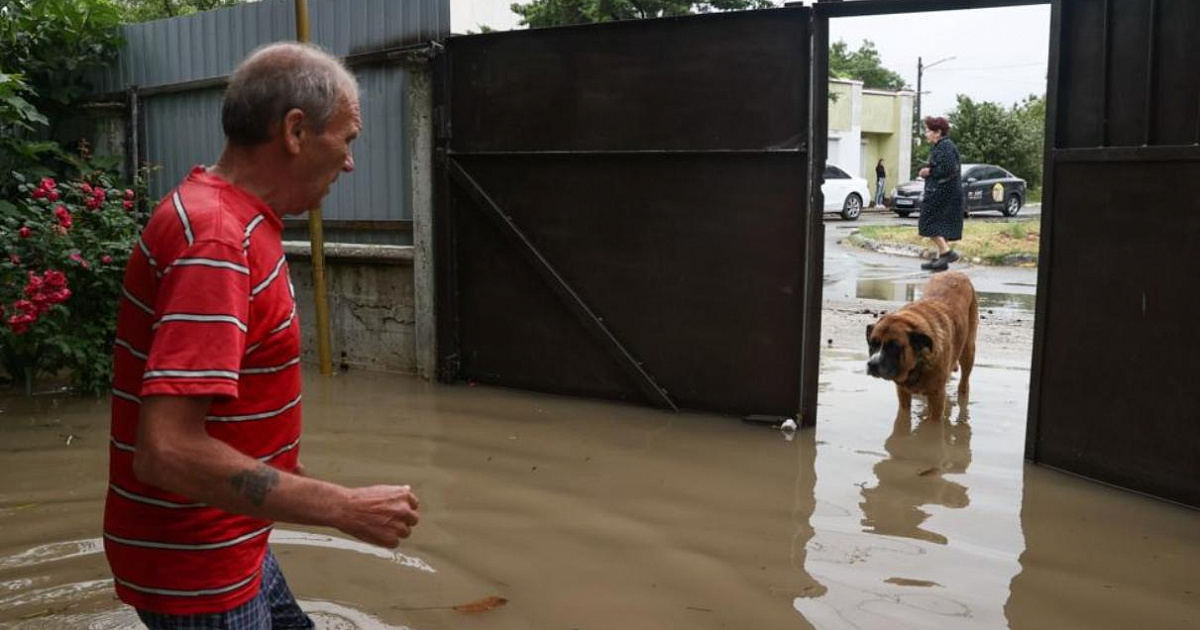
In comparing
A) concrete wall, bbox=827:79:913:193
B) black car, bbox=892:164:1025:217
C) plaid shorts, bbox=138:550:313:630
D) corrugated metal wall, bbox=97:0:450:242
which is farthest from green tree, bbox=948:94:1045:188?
plaid shorts, bbox=138:550:313:630

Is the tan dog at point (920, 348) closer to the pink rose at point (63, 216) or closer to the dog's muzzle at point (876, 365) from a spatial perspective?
the dog's muzzle at point (876, 365)

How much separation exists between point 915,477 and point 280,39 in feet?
22.1

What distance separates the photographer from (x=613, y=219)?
6.98 metres

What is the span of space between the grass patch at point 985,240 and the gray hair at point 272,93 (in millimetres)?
14934

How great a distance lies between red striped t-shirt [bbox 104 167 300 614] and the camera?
5.77 ft

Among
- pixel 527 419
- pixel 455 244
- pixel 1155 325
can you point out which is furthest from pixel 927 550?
pixel 455 244

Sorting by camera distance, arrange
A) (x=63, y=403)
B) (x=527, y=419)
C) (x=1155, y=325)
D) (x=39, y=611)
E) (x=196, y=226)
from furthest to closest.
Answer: (x=63, y=403) → (x=527, y=419) → (x=1155, y=325) → (x=39, y=611) → (x=196, y=226)

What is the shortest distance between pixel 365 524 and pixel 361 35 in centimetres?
705

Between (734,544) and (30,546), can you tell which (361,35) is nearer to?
(30,546)

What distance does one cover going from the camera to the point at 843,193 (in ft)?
99.6

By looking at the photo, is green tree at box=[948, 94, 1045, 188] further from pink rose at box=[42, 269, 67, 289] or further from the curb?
pink rose at box=[42, 269, 67, 289]

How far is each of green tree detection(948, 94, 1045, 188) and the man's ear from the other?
41.8 metres

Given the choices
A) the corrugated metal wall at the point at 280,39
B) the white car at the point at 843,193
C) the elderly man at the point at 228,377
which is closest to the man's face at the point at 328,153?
the elderly man at the point at 228,377

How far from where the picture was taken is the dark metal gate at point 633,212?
6348 mm
